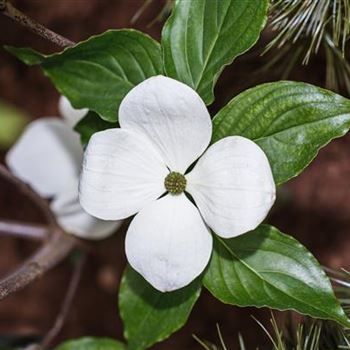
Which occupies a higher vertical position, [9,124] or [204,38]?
[204,38]

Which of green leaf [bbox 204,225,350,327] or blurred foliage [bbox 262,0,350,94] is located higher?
blurred foliage [bbox 262,0,350,94]

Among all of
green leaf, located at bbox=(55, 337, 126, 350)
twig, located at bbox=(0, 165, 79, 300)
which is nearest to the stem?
twig, located at bbox=(0, 165, 79, 300)

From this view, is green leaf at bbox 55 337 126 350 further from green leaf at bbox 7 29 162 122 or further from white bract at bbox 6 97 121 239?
green leaf at bbox 7 29 162 122

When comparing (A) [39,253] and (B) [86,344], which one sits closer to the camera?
(B) [86,344]

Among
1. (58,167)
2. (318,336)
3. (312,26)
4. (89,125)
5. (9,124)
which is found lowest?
(9,124)

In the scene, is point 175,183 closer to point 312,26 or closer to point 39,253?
point 312,26

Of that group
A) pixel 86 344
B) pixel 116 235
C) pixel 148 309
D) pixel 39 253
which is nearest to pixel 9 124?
pixel 116 235

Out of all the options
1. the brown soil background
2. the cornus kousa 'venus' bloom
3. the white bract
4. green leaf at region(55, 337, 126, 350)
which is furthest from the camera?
the brown soil background

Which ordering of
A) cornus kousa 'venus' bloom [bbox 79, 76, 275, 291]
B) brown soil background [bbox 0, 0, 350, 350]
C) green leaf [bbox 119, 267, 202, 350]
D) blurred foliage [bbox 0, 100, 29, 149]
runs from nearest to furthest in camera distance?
cornus kousa 'venus' bloom [bbox 79, 76, 275, 291] < green leaf [bbox 119, 267, 202, 350] < brown soil background [bbox 0, 0, 350, 350] < blurred foliage [bbox 0, 100, 29, 149]

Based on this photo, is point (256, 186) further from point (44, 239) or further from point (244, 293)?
point (44, 239)
